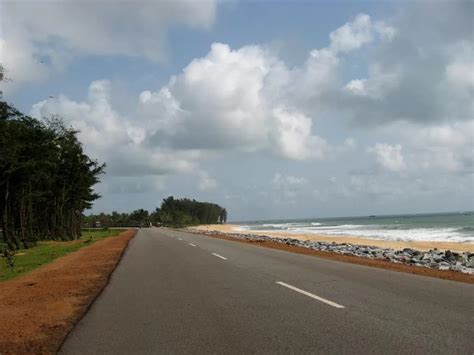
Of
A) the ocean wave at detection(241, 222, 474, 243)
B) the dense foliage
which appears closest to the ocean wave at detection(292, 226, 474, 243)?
the ocean wave at detection(241, 222, 474, 243)

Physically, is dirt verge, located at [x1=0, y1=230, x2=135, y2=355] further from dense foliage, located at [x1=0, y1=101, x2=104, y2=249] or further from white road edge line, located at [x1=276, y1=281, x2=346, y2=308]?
dense foliage, located at [x1=0, y1=101, x2=104, y2=249]

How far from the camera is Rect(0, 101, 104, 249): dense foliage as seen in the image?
108ft

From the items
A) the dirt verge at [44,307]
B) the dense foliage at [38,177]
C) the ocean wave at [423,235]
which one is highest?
the dense foliage at [38,177]

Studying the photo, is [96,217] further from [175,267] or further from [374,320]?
[374,320]

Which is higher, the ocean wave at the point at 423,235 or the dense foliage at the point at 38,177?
the dense foliage at the point at 38,177

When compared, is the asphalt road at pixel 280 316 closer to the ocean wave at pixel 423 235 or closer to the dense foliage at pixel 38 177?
the dense foliage at pixel 38 177

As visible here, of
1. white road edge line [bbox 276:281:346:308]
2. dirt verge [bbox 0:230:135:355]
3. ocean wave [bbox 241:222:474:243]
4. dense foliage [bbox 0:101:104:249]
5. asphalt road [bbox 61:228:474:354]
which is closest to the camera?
asphalt road [bbox 61:228:474:354]

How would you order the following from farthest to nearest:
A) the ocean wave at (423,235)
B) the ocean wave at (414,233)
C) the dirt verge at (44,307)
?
the ocean wave at (414,233)
the ocean wave at (423,235)
the dirt verge at (44,307)

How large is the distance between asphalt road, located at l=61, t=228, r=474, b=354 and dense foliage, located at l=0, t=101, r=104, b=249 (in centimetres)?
2423

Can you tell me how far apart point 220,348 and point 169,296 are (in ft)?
14.3

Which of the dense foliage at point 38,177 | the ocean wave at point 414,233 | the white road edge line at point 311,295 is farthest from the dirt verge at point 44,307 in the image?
the ocean wave at point 414,233

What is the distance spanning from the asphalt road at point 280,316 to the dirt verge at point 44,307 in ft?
1.08

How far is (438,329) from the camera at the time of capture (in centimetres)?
650

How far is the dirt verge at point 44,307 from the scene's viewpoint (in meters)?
6.57
